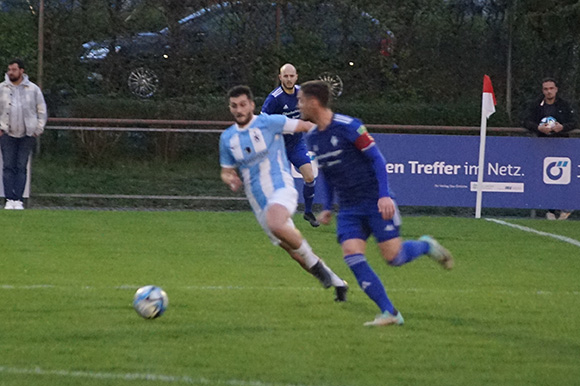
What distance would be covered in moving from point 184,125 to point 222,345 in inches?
438

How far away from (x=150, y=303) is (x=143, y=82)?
14.4 metres

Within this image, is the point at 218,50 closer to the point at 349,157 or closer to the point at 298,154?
the point at 298,154

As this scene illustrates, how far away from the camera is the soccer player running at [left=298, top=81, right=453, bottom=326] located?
24.0ft

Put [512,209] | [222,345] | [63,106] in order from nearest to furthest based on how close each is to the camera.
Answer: [222,345] < [512,209] < [63,106]

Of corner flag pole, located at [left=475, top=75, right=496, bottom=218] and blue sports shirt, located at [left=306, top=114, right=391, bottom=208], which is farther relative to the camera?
corner flag pole, located at [left=475, top=75, right=496, bottom=218]

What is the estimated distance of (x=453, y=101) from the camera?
2134 centimetres

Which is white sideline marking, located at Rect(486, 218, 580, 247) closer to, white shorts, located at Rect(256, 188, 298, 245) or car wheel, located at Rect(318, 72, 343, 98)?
white shorts, located at Rect(256, 188, 298, 245)

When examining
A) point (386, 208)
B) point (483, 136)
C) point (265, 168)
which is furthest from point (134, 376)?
point (483, 136)

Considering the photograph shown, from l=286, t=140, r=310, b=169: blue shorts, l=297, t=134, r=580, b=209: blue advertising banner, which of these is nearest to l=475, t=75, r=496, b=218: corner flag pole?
l=297, t=134, r=580, b=209: blue advertising banner

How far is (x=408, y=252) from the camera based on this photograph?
7379 millimetres

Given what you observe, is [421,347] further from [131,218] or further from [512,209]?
[512,209]

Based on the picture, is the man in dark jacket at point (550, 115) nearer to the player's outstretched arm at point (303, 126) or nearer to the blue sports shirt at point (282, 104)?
the blue sports shirt at point (282, 104)

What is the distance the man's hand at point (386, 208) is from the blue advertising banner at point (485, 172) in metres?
8.72

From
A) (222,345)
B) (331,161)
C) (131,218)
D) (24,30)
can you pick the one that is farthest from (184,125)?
(222,345)
